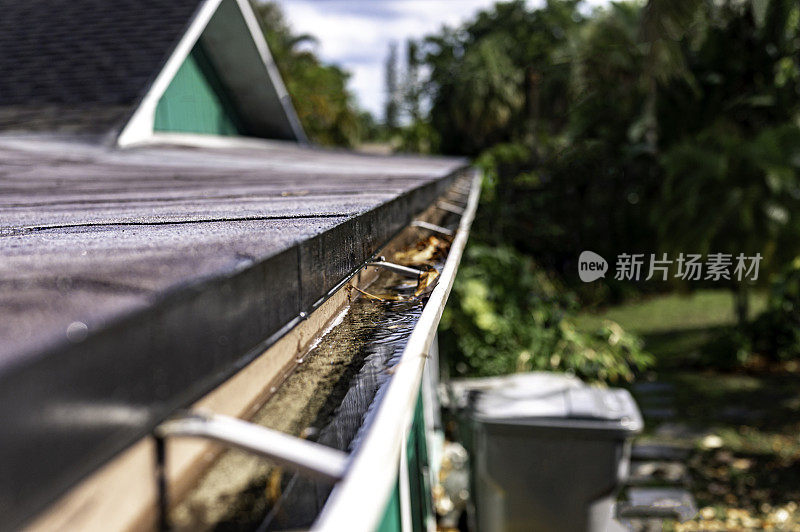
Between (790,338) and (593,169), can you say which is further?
(593,169)

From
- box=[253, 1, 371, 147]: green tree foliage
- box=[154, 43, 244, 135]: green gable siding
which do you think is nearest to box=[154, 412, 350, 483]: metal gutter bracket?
box=[154, 43, 244, 135]: green gable siding

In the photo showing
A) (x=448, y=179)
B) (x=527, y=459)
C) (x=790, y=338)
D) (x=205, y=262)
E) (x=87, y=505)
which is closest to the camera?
(x=87, y=505)

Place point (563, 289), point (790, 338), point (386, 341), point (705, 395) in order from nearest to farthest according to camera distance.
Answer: point (386, 341) → point (705, 395) → point (790, 338) → point (563, 289)

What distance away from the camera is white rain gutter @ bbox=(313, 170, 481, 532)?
1.60 feet

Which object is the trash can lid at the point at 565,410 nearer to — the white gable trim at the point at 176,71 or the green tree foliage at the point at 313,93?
the white gable trim at the point at 176,71

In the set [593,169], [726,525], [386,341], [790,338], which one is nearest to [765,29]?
[593,169]

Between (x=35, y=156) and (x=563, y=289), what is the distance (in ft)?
31.5

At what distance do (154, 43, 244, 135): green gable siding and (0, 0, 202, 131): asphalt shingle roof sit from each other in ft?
1.57

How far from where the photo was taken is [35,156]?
4172 millimetres

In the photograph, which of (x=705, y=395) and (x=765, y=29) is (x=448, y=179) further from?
(x=765, y=29)

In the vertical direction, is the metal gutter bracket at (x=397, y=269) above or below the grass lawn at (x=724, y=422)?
above

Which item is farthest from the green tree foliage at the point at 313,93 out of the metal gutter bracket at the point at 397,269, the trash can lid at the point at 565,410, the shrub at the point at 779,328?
the metal gutter bracket at the point at 397,269

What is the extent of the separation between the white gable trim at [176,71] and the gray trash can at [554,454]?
3688 millimetres

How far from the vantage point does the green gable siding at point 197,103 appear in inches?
271
